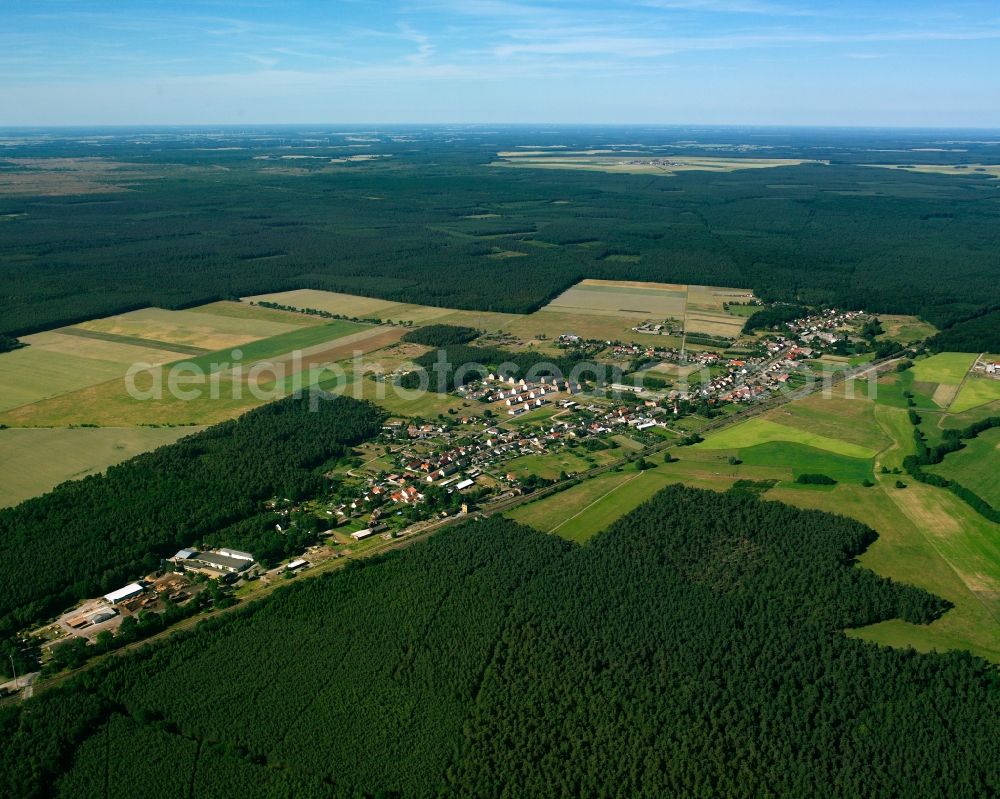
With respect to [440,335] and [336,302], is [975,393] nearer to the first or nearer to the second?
[440,335]

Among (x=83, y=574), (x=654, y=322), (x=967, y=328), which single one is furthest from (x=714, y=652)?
(x=967, y=328)

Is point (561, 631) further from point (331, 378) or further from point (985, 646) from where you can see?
point (331, 378)

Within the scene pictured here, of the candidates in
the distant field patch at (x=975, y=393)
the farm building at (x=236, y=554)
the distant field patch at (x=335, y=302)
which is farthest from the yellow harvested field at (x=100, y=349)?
the distant field patch at (x=975, y=393)

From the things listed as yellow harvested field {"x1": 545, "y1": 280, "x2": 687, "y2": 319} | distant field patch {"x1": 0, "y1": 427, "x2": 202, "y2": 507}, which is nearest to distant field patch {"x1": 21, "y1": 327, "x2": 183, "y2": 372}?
distant field patch {"x1": 0, "y1": 427, "x2": 202, "y2": 507}

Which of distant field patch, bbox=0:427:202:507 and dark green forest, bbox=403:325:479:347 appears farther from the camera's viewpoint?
dark green forest, bbox=403:325:479:347

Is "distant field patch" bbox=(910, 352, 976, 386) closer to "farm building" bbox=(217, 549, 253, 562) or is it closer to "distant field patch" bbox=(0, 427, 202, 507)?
A: "farm building" bbox=(217, 549, 253, 562)

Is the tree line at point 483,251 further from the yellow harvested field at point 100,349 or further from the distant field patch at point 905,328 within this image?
the yellow harvested field at point 100,349
